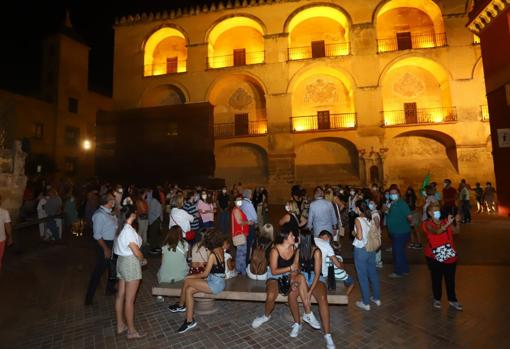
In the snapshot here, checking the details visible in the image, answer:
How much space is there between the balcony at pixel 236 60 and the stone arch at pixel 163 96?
3557 mm

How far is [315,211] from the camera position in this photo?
574 cm

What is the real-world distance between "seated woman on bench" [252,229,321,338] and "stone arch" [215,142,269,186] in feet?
56.1

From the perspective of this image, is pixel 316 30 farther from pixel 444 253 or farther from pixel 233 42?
pixel 444 253

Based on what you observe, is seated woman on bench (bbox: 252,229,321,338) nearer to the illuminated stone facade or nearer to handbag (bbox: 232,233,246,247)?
handbag (bbox: 232,233,246,247)

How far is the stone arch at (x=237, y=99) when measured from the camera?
846 inches

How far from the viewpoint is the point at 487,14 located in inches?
464

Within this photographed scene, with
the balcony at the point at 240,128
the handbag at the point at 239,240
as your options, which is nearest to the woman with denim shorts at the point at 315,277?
the handbag at the point at 239,240

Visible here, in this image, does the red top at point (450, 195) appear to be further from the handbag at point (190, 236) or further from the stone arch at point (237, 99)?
the stone arch at point (237, 99)

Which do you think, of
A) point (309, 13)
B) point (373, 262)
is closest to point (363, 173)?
point (309, 13)

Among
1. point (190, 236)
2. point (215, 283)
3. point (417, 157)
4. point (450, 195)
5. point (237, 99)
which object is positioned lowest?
point (215, 283)

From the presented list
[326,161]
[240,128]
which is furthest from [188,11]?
[326,161]

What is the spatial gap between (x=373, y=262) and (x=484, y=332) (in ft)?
4.87

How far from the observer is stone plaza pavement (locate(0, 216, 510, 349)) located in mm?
3342

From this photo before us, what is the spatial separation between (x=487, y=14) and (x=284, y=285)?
51.1 feet
